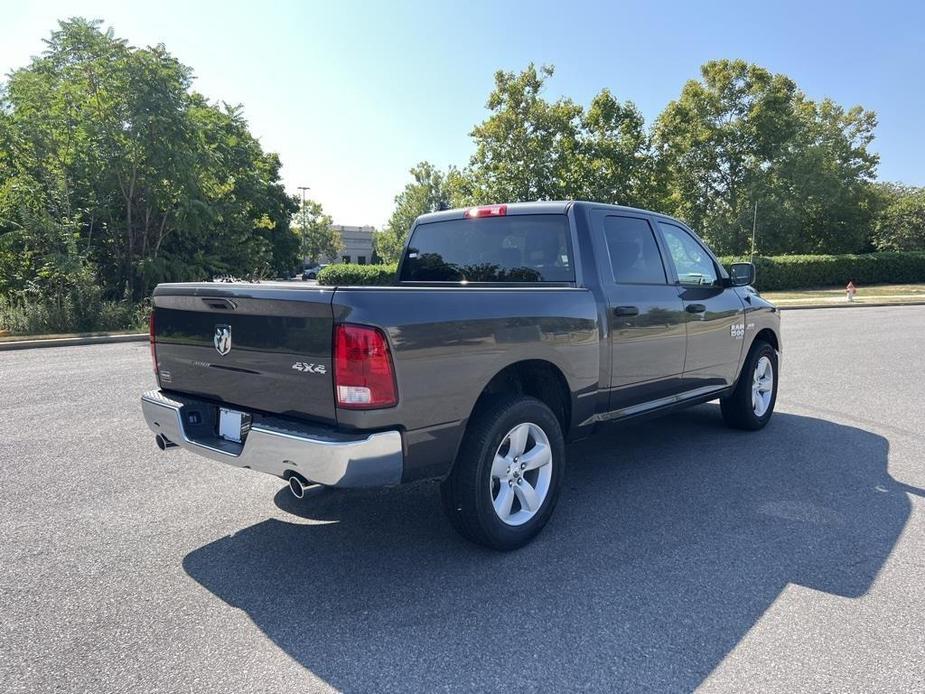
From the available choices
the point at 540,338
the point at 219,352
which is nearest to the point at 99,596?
the point at 219,352

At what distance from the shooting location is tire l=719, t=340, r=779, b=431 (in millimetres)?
5832

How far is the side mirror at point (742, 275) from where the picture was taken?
5.55 metres

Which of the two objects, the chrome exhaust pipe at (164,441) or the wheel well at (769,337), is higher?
the wheel well at (769,337)

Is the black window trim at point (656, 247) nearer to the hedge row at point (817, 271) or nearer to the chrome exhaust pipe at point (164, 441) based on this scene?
the chrome exhaust pipe at point (164, 441)

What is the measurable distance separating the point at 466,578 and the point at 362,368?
1.21m

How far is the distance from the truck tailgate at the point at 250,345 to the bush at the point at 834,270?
30013mm

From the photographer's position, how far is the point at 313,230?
2594 inches

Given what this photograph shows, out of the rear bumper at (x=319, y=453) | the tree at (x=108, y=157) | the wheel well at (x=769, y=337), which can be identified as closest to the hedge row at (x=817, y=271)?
the tree at (x=108, y=157)

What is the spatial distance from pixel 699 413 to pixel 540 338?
3827mm

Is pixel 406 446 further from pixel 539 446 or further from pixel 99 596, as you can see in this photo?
pixel 99 596

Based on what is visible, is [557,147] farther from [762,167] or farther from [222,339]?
[222,339]

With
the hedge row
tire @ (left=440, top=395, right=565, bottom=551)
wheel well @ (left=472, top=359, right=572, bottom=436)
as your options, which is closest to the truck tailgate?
tire @ (left=440, top=395, right=565, bottom=551)

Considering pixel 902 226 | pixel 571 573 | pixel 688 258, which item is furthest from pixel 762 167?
pixel 571 573

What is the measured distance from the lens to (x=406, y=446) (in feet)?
9.78
